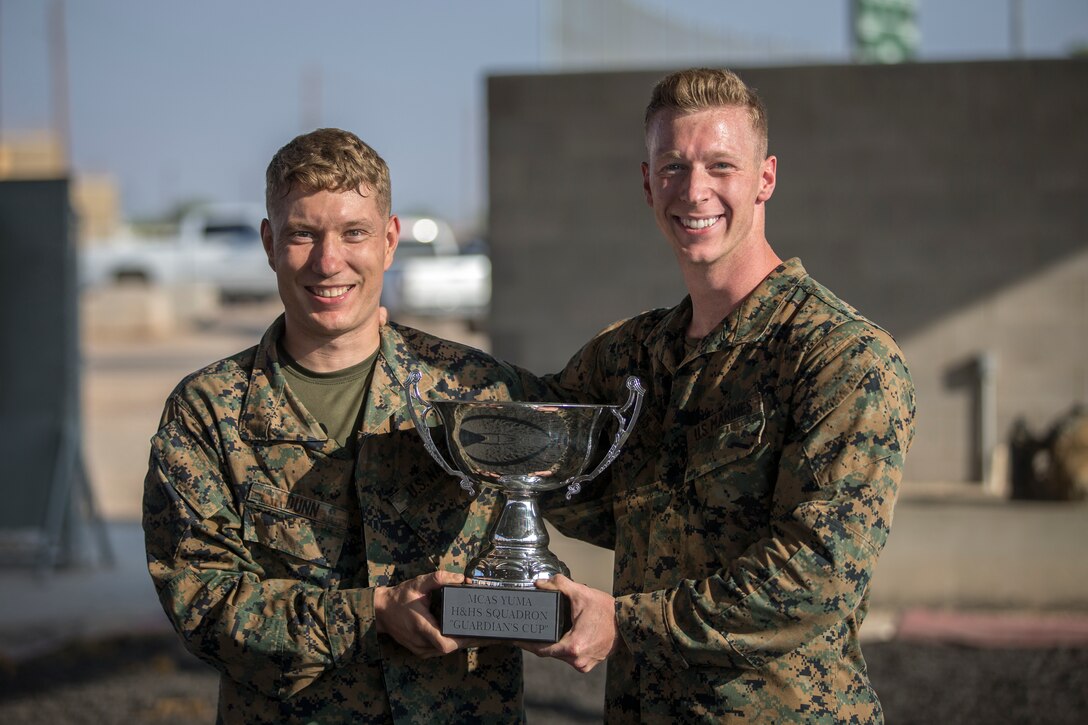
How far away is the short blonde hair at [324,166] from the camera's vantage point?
9.24 ft

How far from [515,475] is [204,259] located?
26.6 metres

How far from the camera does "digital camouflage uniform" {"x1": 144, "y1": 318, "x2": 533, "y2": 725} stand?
2770 mm

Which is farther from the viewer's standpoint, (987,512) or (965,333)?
(965,333)

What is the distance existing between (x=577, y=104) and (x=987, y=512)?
3754 millimetres

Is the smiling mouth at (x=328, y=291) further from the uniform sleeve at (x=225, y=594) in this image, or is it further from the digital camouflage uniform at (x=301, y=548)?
the uniform sleeve at (x=225, y=594)

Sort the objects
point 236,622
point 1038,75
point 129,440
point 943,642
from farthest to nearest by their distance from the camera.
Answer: point 129,440 → point 1038,75 → point 943,642 → point 236,622

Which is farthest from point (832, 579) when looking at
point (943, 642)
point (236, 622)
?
point (943, 642)

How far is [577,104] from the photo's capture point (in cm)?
869

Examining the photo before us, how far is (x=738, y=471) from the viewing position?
8.99ft

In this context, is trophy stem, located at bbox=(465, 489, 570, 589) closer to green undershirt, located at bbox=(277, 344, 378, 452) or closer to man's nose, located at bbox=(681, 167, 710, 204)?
green undershirt, located at bbox=(277, 344, 378, 452)

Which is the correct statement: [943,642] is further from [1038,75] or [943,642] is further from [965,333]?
[1038,75]

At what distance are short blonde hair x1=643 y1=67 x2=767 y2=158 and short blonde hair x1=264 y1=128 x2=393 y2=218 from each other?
2.13 feet

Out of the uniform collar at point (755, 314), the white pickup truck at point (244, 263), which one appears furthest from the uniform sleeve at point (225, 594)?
the white pickup truck at point (244, 263)

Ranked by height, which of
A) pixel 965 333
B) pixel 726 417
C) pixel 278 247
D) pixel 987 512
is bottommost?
pixel 987 512
